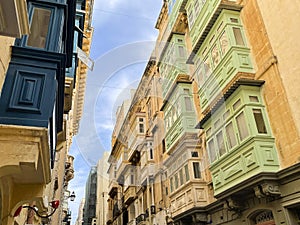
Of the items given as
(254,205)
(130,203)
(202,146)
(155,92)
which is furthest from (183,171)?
(130,203)

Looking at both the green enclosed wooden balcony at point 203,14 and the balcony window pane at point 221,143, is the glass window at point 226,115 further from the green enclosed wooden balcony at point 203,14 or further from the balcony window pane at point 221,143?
the green enclosed wooden balcony at point 203,14

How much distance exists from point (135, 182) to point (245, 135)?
16.0 m

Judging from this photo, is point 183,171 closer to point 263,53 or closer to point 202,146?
point 202,146

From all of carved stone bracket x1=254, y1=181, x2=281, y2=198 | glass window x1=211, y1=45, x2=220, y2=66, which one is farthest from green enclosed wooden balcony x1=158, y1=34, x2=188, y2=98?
carved stone bracket x1=254, y1=181, x2=281, y2=198

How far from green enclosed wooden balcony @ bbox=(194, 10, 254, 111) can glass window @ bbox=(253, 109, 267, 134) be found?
135cm

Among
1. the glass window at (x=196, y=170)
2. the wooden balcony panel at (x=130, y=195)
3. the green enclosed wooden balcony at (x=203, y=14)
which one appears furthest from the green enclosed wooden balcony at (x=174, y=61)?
the wooden balcony panel at (x=130, y=195)

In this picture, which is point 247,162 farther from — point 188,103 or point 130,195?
point 130,195

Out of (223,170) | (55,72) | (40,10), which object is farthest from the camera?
(223,170)

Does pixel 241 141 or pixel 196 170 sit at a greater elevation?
pixel 196 170

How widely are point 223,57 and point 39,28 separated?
24.1 feet

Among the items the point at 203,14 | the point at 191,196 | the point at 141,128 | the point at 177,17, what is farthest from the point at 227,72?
the point at 141,128

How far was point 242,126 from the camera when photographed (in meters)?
9.43

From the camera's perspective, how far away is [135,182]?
2381 cm

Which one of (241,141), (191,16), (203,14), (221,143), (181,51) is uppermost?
(191,16)
